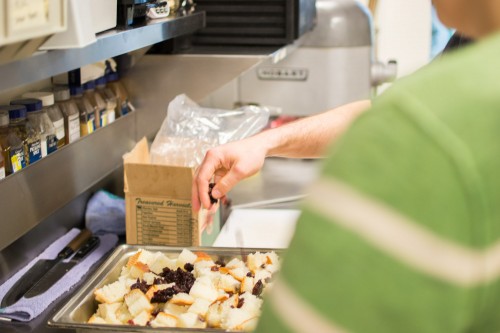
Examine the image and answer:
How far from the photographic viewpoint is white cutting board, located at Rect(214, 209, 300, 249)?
6.91ft

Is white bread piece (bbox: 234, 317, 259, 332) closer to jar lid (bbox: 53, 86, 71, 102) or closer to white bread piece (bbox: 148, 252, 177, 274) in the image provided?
white bread piece (bbox: 148, 252, 177, 274)

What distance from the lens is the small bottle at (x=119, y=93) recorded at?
7.24ft

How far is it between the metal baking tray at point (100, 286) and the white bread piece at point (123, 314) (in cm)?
5

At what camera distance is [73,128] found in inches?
74.2

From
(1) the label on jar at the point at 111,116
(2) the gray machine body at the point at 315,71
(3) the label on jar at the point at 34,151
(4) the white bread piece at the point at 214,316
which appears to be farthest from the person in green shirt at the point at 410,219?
(2) the gray machine body at the point at 315,71

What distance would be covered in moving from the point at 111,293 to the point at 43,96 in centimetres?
56

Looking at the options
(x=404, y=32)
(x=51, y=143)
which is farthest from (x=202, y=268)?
(x=404, y=32)

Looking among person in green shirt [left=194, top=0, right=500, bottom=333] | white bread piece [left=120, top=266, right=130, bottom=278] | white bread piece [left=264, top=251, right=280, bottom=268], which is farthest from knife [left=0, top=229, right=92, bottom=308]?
person in green shirt [left=194, top=0, right=500, bottom=333]

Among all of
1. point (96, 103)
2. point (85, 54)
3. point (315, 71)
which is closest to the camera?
point (85, 54)

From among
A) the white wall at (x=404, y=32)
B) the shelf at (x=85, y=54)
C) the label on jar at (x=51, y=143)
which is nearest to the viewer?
the shelf at (x=85, y=54)

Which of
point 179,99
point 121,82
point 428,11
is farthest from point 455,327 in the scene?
point 428,11

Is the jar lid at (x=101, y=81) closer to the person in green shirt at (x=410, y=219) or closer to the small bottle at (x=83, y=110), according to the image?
the small bottle at (x=83, y=110)

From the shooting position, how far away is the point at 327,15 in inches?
118

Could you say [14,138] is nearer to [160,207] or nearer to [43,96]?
[43,96]
